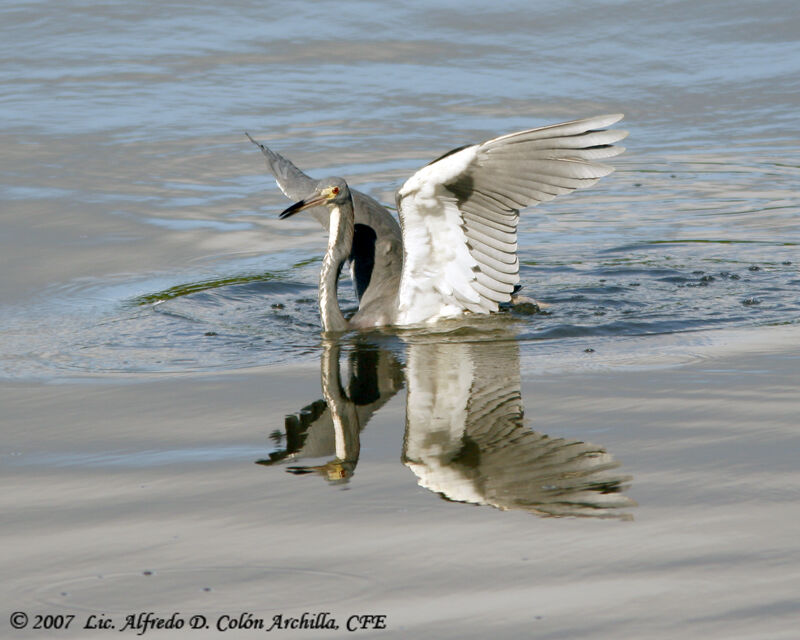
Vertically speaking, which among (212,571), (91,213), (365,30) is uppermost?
(365,30)

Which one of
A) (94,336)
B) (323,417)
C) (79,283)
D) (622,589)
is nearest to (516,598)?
(622,589)

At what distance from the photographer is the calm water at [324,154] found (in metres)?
7.57

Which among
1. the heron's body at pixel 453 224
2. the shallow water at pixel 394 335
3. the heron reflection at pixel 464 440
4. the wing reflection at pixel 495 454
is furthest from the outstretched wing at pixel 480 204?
the wing reflection at pixel 495 454

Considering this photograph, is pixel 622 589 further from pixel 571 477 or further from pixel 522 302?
pixel 522 302

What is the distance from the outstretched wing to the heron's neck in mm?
378

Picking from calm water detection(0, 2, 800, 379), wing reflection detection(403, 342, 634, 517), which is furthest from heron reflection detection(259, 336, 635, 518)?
calm water detection(0, 2, 800, 379)

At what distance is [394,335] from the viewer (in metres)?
7.36

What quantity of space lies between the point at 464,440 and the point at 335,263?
111 inches

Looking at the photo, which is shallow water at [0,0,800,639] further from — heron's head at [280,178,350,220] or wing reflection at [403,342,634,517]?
heron's head at [280,178,350,220]

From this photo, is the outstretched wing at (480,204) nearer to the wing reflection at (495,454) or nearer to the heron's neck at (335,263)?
the heron's neck at (335,263)

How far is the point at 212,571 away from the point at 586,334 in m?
3.48

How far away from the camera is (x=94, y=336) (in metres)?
7.11

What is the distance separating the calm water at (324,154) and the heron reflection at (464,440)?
2.11 feet

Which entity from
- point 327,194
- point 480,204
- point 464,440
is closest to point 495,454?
point 464,440
